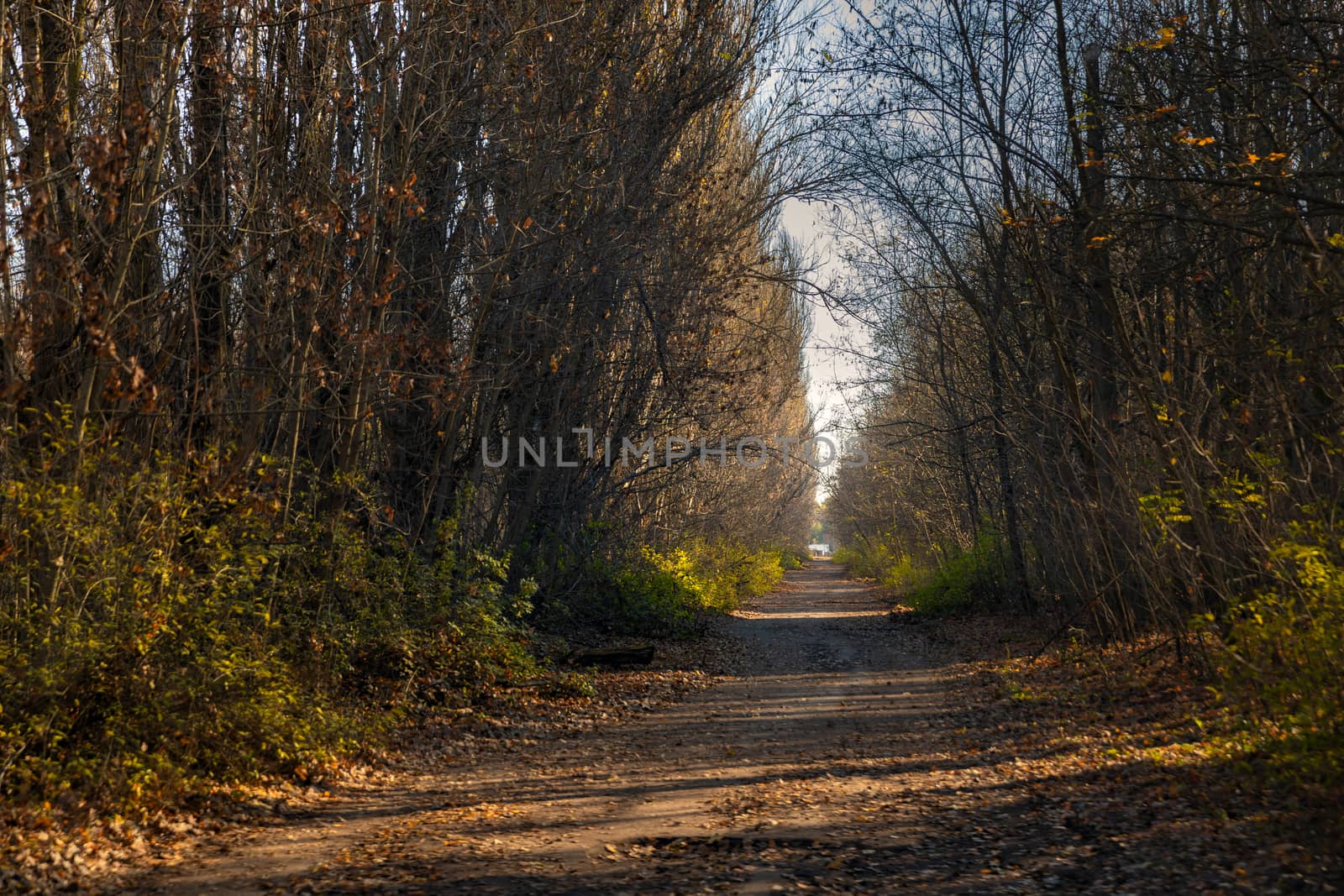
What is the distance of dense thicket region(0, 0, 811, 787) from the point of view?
22.0 feet

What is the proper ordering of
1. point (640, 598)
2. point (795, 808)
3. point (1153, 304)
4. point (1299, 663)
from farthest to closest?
point (640, 598) < point (1153, 304) < point (795, 808) < point (1299, 663)

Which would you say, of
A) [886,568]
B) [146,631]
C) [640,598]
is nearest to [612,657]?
[640,598]

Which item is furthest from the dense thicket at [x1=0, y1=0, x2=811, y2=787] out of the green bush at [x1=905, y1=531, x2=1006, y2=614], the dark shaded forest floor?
the green bush at [x1=905, y1=531, x2=1006, y2=614]

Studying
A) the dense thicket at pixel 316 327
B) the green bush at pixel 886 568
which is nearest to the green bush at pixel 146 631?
the dense thicket at pixel 316 327

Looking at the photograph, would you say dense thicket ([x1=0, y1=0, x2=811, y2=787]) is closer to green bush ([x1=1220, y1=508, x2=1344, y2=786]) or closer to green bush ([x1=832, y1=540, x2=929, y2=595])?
green bush ([x1=1220, y1=508, x2=1344, y2=786])

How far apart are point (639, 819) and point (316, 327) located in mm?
4782

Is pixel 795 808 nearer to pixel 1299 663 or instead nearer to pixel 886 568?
pixel 1299 663

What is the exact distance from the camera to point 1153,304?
38.8ft

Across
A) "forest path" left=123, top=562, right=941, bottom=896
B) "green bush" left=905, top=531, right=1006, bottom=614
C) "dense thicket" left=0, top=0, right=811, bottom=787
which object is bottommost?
"forest path" left=123, top=562, right=941, bottom=896

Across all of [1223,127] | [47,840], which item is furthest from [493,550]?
[1223,127]

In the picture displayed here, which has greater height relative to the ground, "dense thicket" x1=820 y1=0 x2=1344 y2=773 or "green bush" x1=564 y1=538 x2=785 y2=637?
"dense thicket" x1=820 y1=0 x2=1344 y2=773

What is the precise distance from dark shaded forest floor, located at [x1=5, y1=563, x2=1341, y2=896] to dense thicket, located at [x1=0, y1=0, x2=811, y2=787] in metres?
1.14

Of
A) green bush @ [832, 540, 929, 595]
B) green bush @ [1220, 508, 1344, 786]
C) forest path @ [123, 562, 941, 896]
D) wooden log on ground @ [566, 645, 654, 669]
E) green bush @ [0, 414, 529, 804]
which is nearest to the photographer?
green bush @ [1220, 508, 1344, 786]

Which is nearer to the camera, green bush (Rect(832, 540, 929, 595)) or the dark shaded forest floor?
the dark shaded forest floor
